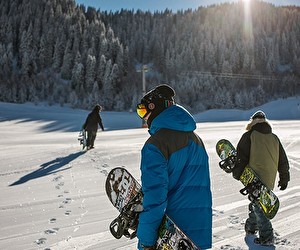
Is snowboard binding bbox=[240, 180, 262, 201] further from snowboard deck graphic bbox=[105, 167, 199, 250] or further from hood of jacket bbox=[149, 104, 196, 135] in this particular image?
hood of jacket bbox=[149, 104, 196, 135]

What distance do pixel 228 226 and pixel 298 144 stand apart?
10.7 m

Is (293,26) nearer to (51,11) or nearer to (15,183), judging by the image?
(51,11)

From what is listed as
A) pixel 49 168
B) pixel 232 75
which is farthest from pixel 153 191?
pixel 232 75

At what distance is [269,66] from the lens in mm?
84250

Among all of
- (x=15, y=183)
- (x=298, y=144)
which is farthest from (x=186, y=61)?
(x=15, y=183)

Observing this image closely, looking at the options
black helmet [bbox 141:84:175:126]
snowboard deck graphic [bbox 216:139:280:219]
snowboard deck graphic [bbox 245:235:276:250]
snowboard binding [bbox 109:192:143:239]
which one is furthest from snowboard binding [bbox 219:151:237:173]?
black helmet [bbox 141:84:175:126]

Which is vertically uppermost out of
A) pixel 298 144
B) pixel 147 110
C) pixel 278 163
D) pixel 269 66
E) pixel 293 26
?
pixel 293 26

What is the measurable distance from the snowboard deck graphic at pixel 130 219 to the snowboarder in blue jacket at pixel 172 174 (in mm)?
57

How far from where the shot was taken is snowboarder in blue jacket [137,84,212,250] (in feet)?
6.73

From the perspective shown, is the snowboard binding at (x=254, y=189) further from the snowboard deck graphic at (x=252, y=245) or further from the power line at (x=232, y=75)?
the power line at (x=232, y=75)

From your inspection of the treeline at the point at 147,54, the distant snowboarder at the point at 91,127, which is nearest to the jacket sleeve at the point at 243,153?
the distant snowboarder at the point at 91,127

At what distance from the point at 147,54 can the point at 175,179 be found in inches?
3522

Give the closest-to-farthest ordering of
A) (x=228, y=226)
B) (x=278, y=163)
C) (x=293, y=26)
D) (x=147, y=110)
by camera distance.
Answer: (x=147, y=110) < (x=278, y=163) < (x=228, y=226) < (x=293, y=26)

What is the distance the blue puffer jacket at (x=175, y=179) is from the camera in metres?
2.05
